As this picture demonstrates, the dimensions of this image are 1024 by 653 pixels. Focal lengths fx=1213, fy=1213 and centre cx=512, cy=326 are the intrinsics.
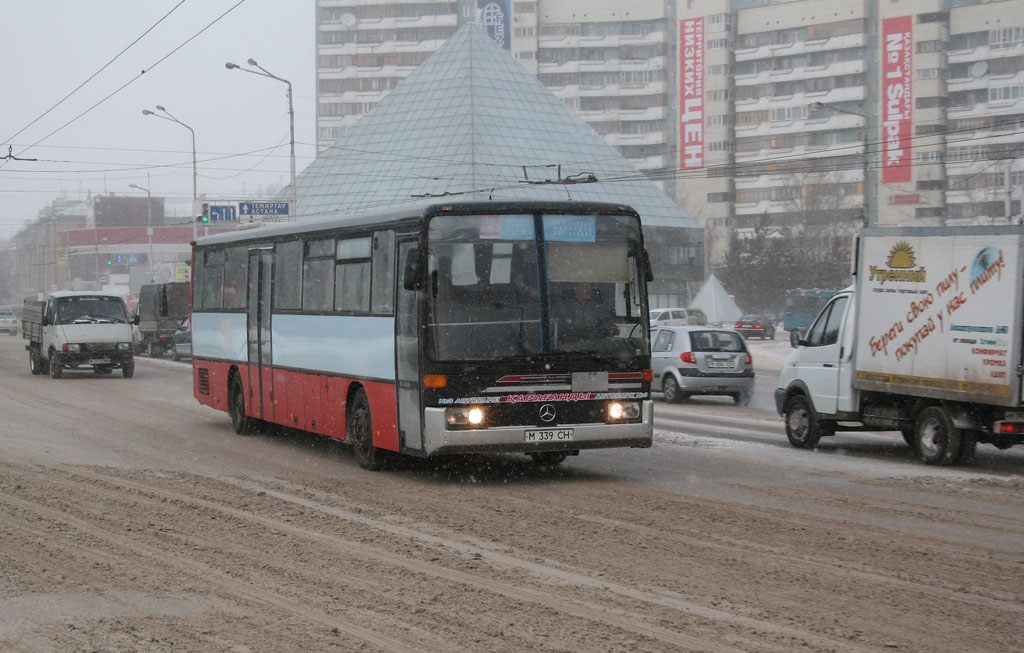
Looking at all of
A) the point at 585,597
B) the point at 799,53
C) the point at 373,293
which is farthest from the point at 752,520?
the point at 799,53

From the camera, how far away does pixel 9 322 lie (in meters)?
79.2

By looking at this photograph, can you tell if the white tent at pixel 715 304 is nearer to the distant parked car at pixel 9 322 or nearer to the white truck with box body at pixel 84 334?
the white truck with box body at pixel 84 334

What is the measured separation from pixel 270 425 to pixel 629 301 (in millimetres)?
7761

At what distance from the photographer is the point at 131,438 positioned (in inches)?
626

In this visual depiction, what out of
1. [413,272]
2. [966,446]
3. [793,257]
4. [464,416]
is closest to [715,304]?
[793,257]

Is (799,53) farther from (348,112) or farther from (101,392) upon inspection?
(101,392)

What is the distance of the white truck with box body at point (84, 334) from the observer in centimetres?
3052

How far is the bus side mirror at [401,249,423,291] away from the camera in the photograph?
10.9m

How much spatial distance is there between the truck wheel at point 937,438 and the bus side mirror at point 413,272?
5969 mm

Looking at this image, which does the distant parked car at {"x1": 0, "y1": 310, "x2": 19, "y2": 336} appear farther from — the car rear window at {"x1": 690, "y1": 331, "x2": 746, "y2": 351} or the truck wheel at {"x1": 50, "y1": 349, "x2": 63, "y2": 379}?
the car rear window at {"x1": 690, "y1": 331, "x2": 746, "y2": 351}

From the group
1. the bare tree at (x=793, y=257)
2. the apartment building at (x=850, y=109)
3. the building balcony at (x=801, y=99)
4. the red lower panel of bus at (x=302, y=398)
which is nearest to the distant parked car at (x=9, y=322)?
the bare tree at (x=793, y=257)

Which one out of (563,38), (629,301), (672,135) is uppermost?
(563,38)

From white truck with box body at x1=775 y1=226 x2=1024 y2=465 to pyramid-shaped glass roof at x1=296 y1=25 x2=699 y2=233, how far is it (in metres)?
62.0

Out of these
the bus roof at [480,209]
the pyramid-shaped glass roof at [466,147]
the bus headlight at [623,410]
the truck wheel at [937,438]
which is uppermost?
the pyramid-shaped glass roof at [466,147]
